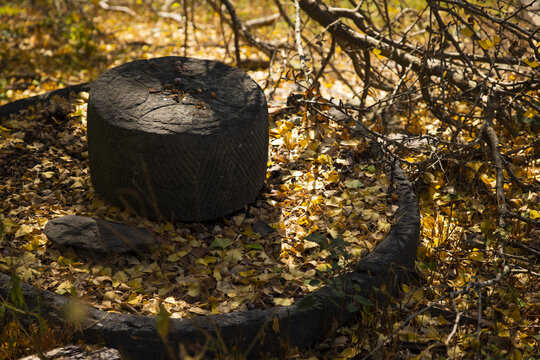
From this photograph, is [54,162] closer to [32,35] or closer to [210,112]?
[210,112]

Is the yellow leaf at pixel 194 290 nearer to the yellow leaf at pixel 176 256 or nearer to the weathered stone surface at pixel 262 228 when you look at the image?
the yellow leaf at pixel 176 256

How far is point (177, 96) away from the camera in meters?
3.13

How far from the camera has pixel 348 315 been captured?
262 centimetres

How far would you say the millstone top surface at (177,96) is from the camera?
2.89 m

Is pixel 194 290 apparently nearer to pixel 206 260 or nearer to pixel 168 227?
pixel 206 260

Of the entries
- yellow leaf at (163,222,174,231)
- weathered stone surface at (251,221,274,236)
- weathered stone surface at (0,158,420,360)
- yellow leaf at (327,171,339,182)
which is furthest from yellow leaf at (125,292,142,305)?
yellow leaf at (327,171,339,182)

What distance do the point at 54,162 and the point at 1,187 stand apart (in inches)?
15.2

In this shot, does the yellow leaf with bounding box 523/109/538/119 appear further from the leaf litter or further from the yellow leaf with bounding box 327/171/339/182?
the yellow leaf with bounding box 327/171/339/182

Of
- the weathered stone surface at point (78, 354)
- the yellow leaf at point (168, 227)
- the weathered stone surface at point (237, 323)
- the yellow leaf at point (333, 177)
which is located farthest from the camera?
the yellow leaf at point (333, 177)

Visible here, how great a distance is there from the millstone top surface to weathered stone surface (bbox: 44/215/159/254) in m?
0.57

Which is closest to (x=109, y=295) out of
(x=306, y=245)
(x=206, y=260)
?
(x=206, y=260)

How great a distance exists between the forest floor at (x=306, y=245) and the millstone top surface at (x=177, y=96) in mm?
587

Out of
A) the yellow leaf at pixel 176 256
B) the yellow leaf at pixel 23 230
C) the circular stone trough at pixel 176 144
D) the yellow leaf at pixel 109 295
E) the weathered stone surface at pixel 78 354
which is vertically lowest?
the weathered stone surface at pixel 78 354

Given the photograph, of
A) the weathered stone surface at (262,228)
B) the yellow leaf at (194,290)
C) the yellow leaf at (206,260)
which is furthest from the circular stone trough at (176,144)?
the yellow leaf at (194,290)
